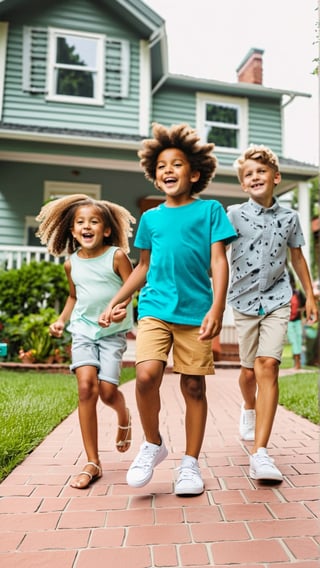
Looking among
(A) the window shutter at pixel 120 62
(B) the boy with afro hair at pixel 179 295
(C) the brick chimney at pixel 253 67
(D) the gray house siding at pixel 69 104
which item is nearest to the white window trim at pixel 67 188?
(D) the gray house siding at pixel 69 104

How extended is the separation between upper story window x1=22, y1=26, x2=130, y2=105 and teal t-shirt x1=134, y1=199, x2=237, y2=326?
8.95 meters

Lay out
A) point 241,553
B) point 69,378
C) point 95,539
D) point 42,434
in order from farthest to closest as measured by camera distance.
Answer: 1. point 69,378
2. point 42,434
3. point 95,539
4. point 241,553

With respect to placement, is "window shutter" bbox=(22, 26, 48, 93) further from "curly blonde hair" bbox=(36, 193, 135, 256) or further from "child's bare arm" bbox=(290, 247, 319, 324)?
"child's bare arm" bbox=(290, 247, 319, 324)

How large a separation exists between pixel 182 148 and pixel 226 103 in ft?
35.9

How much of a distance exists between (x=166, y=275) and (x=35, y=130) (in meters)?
7.82

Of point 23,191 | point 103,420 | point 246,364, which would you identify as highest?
point 23,191

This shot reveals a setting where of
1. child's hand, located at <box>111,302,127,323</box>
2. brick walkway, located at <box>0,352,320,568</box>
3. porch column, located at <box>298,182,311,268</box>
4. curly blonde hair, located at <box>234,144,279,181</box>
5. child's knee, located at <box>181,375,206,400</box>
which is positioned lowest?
brick walkway, located at <box>0,352,320,568</box>

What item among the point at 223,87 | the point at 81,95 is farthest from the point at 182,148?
the point at 223,87

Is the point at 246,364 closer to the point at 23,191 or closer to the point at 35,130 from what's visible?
the point at 35,130

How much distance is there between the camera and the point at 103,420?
4078mm

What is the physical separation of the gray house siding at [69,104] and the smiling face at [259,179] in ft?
26.8

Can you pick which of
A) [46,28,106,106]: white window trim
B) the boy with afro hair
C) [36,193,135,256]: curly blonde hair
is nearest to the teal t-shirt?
the boy with afro hair

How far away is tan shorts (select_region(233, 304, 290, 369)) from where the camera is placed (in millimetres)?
2713

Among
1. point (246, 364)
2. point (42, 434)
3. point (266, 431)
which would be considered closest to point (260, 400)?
point (266, 431)
